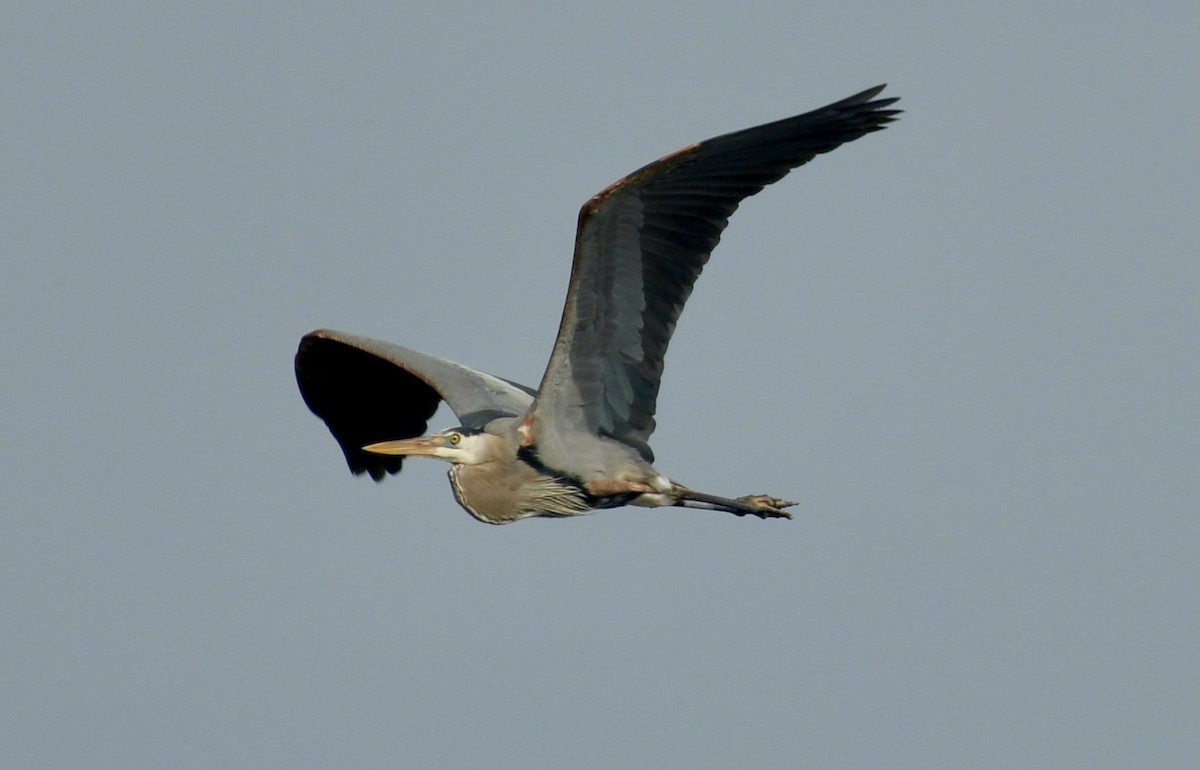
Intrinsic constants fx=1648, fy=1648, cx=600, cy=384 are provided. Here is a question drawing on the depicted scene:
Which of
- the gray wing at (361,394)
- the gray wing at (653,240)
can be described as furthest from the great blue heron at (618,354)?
the gray wing at (361,394)

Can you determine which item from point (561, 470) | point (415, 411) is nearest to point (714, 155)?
point (561, 470)

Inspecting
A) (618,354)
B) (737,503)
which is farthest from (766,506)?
(618,354)

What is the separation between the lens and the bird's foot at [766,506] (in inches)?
371

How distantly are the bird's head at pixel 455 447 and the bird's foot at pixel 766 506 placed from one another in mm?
1467

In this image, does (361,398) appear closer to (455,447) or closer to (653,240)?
(455,447)

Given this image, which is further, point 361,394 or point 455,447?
point 361,394

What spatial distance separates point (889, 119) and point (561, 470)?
8.47ft

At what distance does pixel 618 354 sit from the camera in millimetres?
8562

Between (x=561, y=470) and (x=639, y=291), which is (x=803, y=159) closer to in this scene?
(x=639, y=291)

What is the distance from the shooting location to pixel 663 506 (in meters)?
9.30

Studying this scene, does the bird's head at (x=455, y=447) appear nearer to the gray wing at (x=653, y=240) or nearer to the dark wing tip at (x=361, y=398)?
the gray wing at (x=653, y=240)

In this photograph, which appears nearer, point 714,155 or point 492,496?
point 714,155

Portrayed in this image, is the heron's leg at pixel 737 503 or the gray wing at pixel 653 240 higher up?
the gray wing at pixel 653 240

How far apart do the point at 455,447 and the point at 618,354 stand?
4.17 feet
